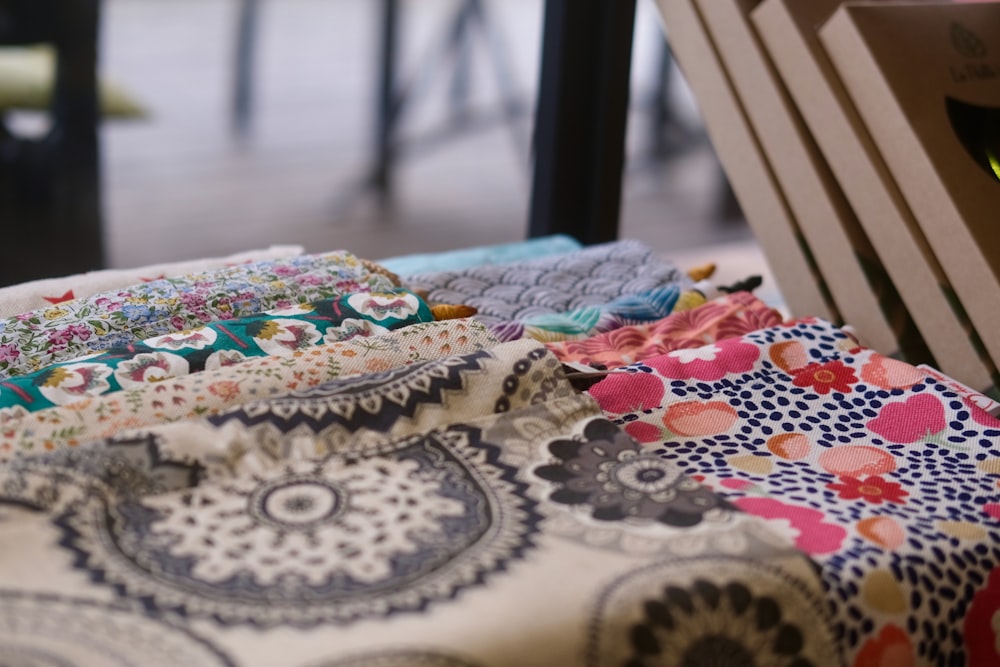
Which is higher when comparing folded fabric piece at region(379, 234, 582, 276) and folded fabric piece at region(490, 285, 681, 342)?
folded fabric piece at region(379, 234, 582, 276)

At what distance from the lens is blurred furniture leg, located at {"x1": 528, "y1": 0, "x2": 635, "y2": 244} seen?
1.61 metres

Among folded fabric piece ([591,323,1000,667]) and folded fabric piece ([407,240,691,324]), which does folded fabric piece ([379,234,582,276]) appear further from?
folded fabric piece ([591,323,1000,667])

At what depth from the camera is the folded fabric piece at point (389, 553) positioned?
25.1 inches

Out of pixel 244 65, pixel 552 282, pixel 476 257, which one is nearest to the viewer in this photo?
pixel 552 282

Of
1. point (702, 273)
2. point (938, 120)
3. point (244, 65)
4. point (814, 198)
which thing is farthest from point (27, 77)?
point (938, 120)

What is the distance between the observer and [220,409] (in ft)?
2.74

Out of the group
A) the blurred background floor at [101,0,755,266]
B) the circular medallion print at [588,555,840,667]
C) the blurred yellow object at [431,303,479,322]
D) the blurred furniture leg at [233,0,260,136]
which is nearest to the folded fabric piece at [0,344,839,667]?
the circular medallion print at [588,555,840,667]

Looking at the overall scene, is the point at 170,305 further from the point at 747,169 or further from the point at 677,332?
the point at 747,169

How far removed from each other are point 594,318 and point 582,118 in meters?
0.61

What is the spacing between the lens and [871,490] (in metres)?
0.87

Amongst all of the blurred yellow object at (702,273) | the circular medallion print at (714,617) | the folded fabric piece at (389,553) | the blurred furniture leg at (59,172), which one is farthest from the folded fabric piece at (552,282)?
the blurred furniture leg at (59,172)

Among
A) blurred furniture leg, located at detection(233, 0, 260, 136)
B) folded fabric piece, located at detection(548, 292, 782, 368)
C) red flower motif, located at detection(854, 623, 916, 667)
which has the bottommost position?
red flower motif, located at detection(854, 623, 916, 667)

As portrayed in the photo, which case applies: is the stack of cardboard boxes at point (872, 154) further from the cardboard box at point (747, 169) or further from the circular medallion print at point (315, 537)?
the circular medallion print at point (315, 537)

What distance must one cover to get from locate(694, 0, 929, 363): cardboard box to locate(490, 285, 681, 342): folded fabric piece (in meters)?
0.19
